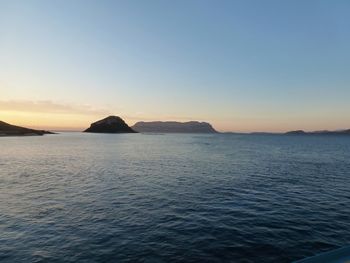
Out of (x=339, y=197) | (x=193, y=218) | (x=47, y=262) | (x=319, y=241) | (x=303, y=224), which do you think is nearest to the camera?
(x=47, y=262)

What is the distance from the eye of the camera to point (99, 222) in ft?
99.0

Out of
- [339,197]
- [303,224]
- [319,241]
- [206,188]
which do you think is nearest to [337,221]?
[303,224]

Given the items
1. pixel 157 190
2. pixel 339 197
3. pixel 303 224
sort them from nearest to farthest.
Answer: pixel 303 224 < pixel 339 197 < pixel 157 190

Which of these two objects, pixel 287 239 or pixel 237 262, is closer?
pixel 237 262

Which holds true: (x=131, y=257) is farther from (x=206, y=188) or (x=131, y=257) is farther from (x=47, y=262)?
(x=206, y=188)

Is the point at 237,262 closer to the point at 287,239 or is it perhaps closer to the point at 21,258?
the point at 287,239

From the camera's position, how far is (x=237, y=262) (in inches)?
845

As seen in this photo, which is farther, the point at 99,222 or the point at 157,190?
the point at 157,190

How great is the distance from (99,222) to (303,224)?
2038 cm

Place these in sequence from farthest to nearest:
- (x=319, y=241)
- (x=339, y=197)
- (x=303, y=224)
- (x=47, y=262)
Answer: (x=339, y=197), (x=303, y=224), (x=319, y=241), (x=47, y=262)

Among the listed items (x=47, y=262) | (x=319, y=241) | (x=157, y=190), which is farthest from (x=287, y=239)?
(x=157, y=190)

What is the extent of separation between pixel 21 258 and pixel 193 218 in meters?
16.5

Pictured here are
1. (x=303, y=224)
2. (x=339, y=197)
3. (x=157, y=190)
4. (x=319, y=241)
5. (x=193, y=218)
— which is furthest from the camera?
(x=157, y=190)

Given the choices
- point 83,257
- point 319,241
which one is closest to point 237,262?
point 319,241
